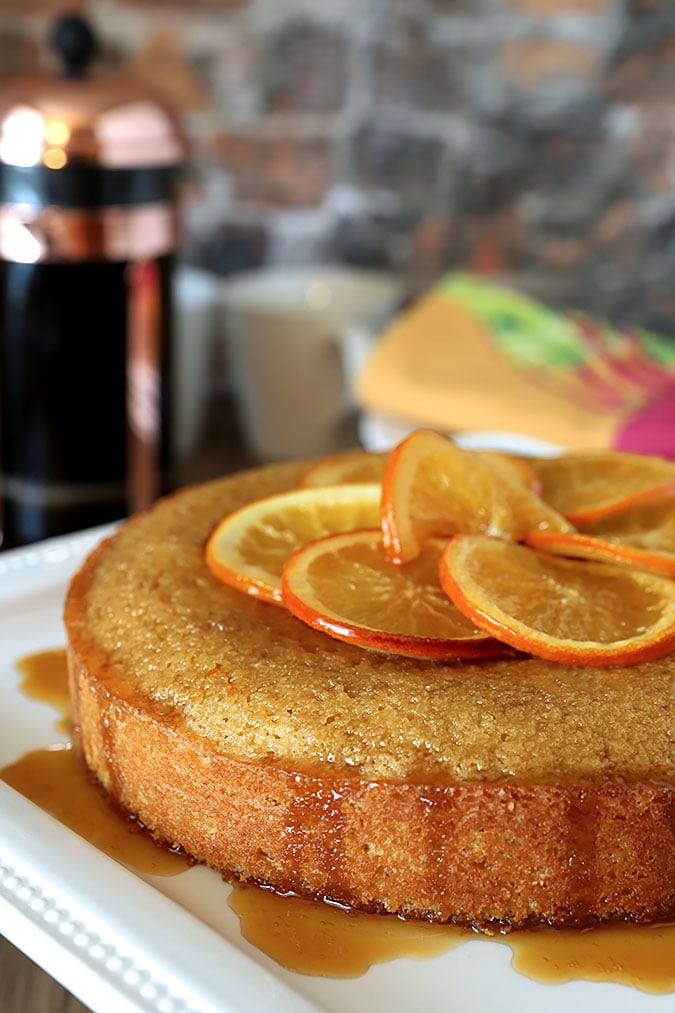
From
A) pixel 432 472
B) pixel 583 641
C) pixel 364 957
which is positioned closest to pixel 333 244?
pixel 432 472

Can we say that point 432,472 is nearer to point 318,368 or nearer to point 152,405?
point 152,405

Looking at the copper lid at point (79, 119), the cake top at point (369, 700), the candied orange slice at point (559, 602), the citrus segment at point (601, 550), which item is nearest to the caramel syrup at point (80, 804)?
the cake top at point (369, 700)

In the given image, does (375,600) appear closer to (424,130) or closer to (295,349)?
(295,349)

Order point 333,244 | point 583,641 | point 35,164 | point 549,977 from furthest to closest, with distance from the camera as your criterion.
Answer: point 333,244 < point 35,164 < point 583,641 < point 549,977

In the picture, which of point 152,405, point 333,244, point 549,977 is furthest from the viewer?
point 333,244

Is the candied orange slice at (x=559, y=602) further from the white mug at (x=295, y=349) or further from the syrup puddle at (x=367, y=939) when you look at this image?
the white mug at (x=295, y=349)

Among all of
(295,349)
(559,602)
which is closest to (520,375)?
(295,349)
